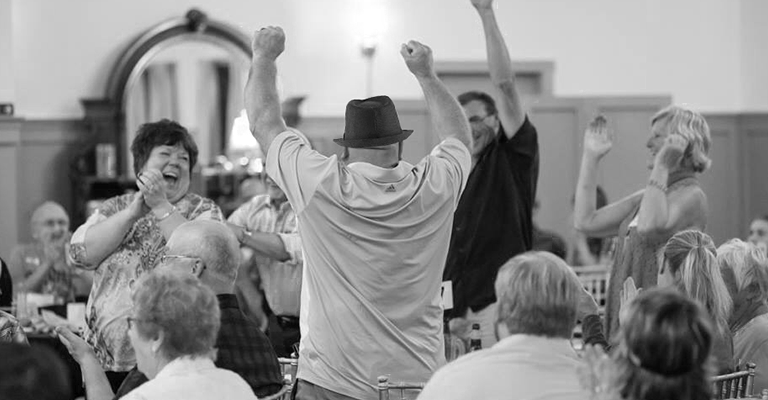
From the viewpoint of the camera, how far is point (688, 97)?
13109mm

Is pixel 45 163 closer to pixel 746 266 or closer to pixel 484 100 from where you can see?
pixel 484 100

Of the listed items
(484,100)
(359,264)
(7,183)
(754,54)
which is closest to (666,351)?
(359,264)

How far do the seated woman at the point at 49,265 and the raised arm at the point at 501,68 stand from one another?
3.06 meters

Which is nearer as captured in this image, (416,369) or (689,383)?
(689,383)

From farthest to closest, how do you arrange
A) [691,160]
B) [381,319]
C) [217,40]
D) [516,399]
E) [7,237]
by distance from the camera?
[217,40], [7,237], [691,160], [381,319], [516,399]

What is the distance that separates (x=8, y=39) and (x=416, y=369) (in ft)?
26.6

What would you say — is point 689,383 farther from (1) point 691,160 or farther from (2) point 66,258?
(2) point 66,258

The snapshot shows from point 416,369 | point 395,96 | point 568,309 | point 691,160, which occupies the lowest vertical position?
point 416,369

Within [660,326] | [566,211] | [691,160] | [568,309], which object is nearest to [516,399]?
[568,309]

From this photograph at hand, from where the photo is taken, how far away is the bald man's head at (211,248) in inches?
136

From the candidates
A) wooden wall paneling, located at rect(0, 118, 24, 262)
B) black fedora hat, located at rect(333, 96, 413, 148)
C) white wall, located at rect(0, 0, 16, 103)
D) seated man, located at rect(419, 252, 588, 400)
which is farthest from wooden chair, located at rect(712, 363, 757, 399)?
white wall, located at rect(0, 0, 16, 103)

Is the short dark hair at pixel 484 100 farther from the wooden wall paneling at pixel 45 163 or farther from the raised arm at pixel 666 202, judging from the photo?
A: the wooden wall paneling at pixel 45 163

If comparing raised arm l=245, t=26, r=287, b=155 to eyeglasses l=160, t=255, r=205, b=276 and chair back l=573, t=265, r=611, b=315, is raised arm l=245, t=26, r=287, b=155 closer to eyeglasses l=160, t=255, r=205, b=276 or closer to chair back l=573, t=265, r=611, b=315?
eyeglasses l=160, t=255, r=205, b=276

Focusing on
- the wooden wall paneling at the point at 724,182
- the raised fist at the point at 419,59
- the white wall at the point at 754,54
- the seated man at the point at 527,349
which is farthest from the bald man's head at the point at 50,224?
the white wall at the point at 754,54
